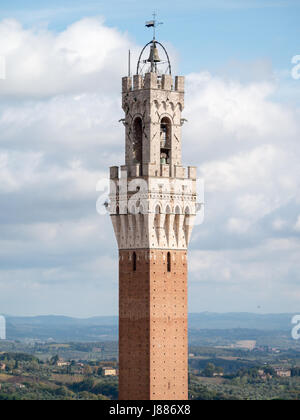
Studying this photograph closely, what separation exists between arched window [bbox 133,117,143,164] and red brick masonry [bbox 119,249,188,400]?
5215mm

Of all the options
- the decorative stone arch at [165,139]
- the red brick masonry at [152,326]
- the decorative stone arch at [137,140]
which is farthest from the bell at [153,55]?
the red brick masonry at [152,326]

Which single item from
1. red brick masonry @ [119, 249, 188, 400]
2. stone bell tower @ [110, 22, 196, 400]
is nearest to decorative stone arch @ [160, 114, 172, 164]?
stone bell tower @ [110, 22, 196, 400]

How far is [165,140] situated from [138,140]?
58.5 inches

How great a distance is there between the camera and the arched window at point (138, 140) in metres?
59.4

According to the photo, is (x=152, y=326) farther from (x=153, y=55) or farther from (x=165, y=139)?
(x=153, y=55)

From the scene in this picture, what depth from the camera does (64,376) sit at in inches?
7805

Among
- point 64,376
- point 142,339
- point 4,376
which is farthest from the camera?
point 64,376

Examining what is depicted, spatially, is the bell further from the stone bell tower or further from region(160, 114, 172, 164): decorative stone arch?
region(160, 114, 172, 164): decorative stone arch

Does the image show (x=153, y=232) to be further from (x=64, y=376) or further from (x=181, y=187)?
(x=64, y=376)

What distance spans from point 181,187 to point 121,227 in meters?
3.90

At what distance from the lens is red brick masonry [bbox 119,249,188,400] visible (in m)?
56.9
